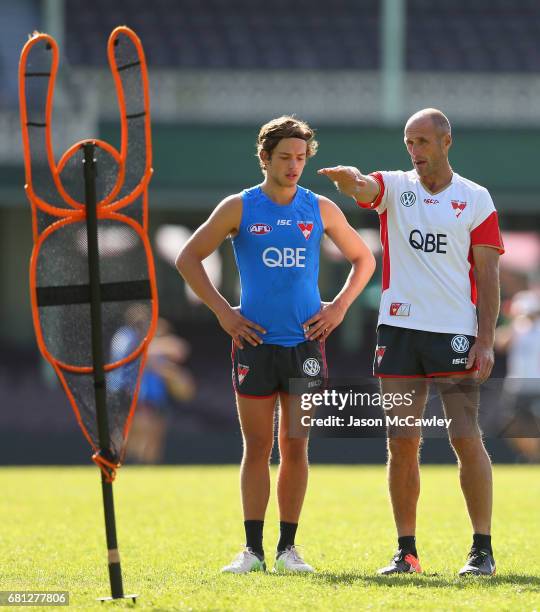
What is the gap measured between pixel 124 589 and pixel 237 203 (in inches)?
74.6

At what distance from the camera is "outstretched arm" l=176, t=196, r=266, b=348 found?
634 centimetres

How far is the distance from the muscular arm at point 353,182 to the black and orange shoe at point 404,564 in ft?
5.51

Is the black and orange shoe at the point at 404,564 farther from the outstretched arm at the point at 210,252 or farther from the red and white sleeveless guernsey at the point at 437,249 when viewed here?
the outstretched arm at the point at 210,252

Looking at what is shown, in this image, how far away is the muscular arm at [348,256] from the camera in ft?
21.0

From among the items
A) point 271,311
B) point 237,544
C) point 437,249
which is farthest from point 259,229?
point 237,544

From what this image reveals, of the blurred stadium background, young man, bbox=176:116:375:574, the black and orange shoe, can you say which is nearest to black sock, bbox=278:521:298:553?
young man, bbox=176:116:375:574

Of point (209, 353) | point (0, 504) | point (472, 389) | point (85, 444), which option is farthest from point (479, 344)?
point (209, 353)

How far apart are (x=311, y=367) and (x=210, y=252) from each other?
2.39 feet

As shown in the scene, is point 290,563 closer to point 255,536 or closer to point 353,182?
point 255,536

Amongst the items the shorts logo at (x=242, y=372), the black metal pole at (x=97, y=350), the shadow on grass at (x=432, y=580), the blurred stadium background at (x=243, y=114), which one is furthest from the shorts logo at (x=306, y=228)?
the blurred stadium background at (x=243, y=114)

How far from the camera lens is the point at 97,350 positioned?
538 cm

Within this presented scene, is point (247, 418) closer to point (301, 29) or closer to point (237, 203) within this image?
point (237, 203)

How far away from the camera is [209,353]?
86.8 ft

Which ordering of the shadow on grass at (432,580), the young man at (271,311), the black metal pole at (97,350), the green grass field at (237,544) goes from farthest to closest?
the young man at (271,311) < the shadow on grass at (432,580) < the green grass field at (237,544) < the black metal pole at (97,350)
